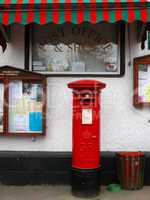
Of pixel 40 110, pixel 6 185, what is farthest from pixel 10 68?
pixel 6 185

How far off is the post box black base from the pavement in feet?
0.38

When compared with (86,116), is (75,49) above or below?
above

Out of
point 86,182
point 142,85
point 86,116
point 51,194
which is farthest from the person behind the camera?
point 142,85

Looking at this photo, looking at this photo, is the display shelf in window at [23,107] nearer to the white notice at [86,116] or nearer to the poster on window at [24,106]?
the poster on window at [24,106]

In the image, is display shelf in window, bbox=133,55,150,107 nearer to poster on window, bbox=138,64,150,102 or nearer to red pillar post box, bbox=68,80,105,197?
poster on window, bbox=138,64,150,102

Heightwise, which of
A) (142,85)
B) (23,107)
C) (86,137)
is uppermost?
(142,85)

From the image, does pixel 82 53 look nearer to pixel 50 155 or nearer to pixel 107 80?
pixel 107 80

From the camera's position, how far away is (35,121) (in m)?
7.47

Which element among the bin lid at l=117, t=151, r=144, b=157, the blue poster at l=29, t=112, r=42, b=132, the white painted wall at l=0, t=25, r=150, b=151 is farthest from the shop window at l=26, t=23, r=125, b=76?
the bin lid at l=117, t=151, r=144, b=157

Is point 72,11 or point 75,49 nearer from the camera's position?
point 72,11

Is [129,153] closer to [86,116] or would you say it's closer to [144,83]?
[86,116]

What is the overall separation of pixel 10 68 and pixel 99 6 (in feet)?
6.82

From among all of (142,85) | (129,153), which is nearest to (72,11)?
(142,85)

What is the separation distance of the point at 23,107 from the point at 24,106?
0.08ft
